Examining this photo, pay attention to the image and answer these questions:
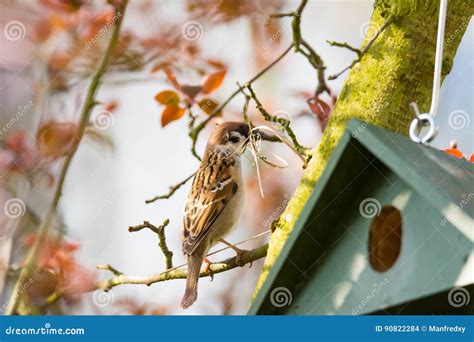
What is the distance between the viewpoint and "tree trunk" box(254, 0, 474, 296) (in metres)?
2.40

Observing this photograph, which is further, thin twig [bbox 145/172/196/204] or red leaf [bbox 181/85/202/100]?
red leaf [bbox 181/85/202/100]

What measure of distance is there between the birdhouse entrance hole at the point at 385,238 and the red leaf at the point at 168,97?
141 centimetres

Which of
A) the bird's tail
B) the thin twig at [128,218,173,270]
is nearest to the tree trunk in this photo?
the thin twig at [128,218,173,270]

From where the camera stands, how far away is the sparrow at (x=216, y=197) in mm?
3334

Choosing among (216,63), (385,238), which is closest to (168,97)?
(216,63)

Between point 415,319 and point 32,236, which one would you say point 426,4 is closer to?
point 415,319

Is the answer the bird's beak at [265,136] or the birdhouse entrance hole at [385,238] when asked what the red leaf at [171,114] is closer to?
the bird's beak at [265,136]

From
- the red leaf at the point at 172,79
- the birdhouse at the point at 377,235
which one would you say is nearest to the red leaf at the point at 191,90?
the red leaf at the point at 172,79

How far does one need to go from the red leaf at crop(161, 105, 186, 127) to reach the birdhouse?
4.30 feet

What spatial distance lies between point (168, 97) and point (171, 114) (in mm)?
79

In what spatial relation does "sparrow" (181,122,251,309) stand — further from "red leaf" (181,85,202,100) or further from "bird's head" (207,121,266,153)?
"red leaf" (181,85,202,100)

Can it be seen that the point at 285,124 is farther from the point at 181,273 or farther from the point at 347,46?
the point at 181,273

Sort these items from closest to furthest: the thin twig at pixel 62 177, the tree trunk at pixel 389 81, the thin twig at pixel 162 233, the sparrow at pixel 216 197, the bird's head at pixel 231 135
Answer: the tree trunk at pixel 389 81 < the thin twig at pixel 162 233 < the thin twig at pixel 62 177 < the sparrow at pixel 216 197 < the bird's head at pixel 231 135

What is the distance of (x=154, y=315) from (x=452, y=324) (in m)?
1.66
